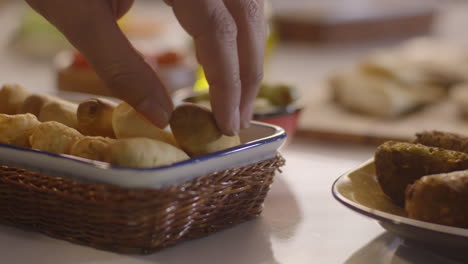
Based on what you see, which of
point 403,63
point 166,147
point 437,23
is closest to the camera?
point 166,147

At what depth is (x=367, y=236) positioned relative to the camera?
2.76 feet

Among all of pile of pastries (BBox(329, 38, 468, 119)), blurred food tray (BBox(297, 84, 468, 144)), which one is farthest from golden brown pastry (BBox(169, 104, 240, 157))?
pile of pastries (BBox(329, 38, 468, 119))

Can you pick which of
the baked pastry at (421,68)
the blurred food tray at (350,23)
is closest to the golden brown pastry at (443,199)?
the baked pastry at (421,68)

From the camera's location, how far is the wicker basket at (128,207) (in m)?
0.72

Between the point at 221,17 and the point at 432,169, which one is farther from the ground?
the point at 221,17

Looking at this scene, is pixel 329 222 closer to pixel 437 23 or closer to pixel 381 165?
pixel 381 165

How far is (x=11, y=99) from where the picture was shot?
0.96m

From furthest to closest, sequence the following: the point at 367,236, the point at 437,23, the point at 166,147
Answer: the point at 437,23
the point at 367,236
the point at 166,147

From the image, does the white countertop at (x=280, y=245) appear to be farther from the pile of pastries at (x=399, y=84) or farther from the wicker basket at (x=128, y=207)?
the pile of pastries at (x=399, y=84)

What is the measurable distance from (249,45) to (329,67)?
4.93ft

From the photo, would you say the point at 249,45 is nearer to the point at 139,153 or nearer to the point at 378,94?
the point at 139,153

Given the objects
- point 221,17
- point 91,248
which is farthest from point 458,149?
point 91,248

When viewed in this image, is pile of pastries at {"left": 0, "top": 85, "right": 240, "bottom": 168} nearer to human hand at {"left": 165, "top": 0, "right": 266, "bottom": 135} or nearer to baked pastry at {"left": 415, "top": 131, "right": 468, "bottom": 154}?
human hand at {"left": 165, "top": 0, "right": 266, "bottom": 135}

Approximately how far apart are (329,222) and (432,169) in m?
0.15
